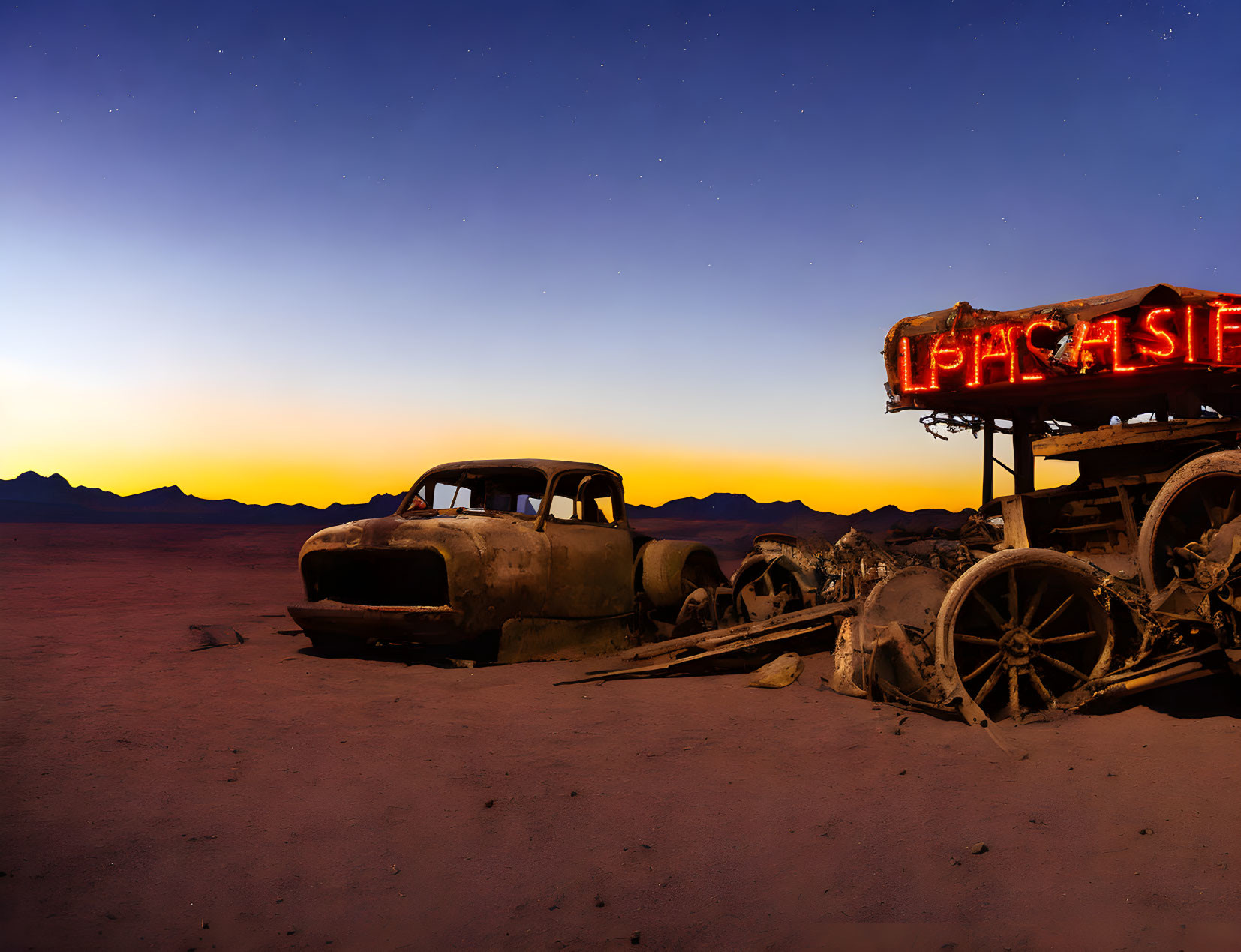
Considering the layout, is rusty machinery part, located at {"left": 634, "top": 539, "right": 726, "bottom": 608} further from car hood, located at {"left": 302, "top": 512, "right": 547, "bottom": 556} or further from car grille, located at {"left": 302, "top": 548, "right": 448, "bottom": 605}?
car grille, located at {"left": 302, "top": 548, "right": 448, "bottom": 605}

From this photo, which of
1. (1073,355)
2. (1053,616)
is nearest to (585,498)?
(1053,616)

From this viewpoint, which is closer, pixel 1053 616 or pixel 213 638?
pixel 1053 616

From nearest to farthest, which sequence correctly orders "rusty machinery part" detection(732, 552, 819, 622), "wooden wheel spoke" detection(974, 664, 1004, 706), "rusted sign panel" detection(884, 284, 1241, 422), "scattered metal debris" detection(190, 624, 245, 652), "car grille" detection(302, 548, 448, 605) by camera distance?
1. "wooden wheel spoke" detection(974, 664, 1004, 706)
2. "car grille" detection(302, 548, 448, 605)
3. "scattered metal debris" detection(190, 624, 245, 652)
4. "rusty machinery part" detection(732, 552, 819, 622)
5. "rusted sign panel" detection(884, 284, 1241, 422)

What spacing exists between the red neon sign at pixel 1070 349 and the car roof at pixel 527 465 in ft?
23.3

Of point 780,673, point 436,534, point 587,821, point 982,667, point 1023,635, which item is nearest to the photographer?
point 587,821

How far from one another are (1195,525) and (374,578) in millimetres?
6931

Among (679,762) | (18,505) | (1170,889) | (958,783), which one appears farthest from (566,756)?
(18,505)

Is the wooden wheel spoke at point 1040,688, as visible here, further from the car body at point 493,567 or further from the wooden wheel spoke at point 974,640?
the car body at point 493,567

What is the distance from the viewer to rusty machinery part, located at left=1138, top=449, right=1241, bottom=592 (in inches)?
182

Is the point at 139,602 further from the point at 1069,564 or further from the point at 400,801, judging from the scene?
the point at 1069,564

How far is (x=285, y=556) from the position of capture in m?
27.4

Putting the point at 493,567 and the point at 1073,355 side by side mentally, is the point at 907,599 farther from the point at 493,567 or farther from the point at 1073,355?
the point at 1073,355

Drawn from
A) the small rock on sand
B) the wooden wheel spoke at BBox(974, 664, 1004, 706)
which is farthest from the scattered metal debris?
the wooden wheel spoke at BBox(974, 664, 1004, 706)

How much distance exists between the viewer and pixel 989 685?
4.80 metres
